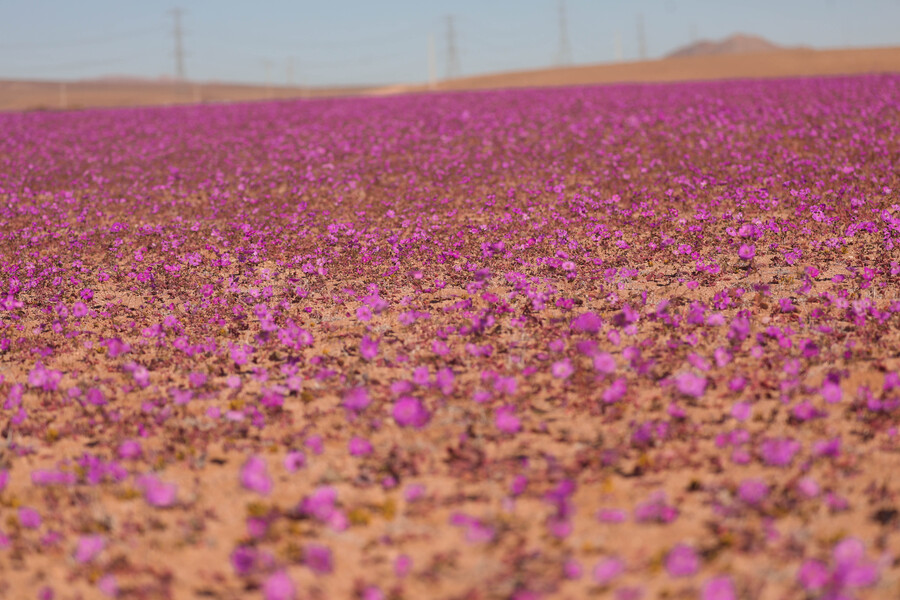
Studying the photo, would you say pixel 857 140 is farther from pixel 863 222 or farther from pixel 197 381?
pixel 197 381

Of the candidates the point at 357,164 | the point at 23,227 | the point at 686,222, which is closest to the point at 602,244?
the point at 686,222

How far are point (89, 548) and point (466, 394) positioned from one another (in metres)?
2.98

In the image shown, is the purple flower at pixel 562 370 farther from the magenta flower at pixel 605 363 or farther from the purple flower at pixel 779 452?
the purple flower at pixel 779 452

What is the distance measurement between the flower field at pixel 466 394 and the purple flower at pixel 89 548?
2 cm

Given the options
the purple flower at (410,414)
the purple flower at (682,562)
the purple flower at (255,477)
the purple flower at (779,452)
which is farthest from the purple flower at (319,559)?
the purple flower at (779,452)

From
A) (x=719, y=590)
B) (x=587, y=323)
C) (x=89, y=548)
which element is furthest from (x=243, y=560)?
(x=587, y=323)

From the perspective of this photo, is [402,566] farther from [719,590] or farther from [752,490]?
[752,490]

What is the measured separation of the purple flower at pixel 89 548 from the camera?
12.9 ft

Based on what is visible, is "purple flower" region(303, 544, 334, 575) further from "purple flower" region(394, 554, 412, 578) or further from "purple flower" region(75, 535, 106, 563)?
"purple flower" region(75, 535, 106, 563)

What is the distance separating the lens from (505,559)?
12.9 ft

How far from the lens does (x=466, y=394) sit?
5.98 metres

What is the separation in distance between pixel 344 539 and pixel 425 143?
18.2 metres

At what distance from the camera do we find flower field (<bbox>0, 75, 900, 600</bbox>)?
13.0ft

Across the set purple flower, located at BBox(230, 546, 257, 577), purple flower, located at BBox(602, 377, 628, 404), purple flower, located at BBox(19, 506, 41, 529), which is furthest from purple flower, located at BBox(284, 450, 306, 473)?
purple flower, located at BBox(602, 377, 628, 404)
